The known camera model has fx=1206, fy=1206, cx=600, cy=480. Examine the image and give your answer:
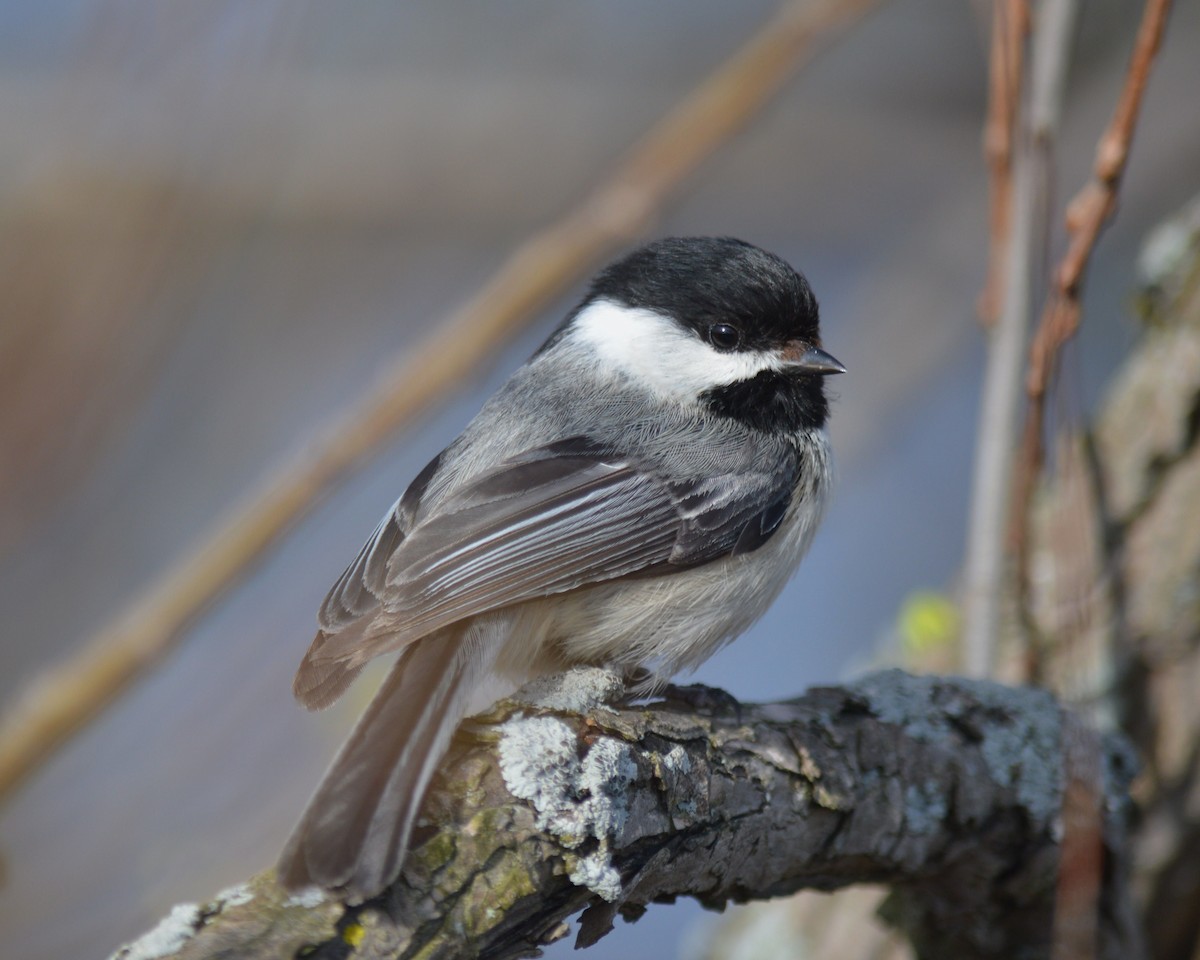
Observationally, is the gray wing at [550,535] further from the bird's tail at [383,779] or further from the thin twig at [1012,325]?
the thin twig at [1012,325]

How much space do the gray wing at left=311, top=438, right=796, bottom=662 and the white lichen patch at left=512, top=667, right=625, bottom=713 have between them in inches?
5.4

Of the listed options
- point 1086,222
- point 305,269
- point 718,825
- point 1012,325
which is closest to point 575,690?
point 718,825

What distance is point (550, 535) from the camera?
6.13 ft

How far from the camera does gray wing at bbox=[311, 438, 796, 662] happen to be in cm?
171

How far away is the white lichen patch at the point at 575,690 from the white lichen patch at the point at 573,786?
0.17m

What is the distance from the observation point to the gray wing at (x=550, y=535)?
1715mm

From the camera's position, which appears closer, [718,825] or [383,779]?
[383,779]

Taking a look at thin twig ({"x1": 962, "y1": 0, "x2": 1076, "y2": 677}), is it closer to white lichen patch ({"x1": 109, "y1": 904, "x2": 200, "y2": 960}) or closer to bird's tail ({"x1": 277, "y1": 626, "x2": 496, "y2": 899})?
bird's tail ({"x1": 277, "y1": 626, "x2": 496, "y2": 899})

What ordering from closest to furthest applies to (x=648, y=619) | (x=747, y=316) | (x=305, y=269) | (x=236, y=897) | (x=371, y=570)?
(x=236, y=897), (x=371, y=570), (x=648, y=619), (x=747, y=316), (x=305, y=269)

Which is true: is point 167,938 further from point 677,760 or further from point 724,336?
point 724,336

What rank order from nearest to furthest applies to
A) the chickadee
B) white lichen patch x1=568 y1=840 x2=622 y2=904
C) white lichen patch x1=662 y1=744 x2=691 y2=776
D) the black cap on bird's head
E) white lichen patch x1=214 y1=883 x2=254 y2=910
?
white lichen patch x1=214 y1=883 x2=254 y2=910 < white lichen patch x1=568 y1=840 x2=622 y2=904 < white lichen patch x1=662 y1=744 x2=691 y2=776 < the chickadee < the black cap on bird's head

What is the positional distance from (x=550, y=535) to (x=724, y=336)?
0.59 m

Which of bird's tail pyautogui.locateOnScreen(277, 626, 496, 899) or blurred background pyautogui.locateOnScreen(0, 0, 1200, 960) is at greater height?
blurred background pyautogui.locateOnScreen(0, 0, 1200, 960)

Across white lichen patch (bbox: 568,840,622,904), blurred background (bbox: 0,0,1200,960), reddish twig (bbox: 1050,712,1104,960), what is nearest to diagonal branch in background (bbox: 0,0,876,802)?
blurred background (bbox: 0,0,1200,960)
